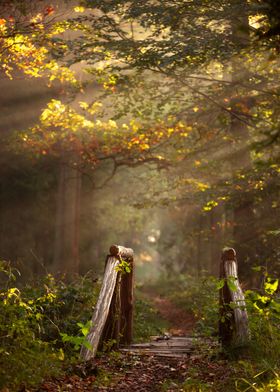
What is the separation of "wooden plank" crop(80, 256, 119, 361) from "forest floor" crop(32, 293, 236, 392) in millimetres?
207

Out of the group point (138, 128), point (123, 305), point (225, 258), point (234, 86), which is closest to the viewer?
point (225, 258)

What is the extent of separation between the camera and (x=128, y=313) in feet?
35.0

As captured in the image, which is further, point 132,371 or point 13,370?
point 132,371

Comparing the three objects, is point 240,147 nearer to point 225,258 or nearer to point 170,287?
point 225,258

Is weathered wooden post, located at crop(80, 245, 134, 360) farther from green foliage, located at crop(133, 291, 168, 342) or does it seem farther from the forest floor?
green foliage, located at crop(133, 291, 168, 342)

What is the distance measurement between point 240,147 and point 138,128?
3577 millimetres

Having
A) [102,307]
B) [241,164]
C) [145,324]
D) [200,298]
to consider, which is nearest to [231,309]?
[102,307]

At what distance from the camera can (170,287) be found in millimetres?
32188

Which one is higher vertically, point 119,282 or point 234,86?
point 234,86

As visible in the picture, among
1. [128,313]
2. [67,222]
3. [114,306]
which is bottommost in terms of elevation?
[128,313]

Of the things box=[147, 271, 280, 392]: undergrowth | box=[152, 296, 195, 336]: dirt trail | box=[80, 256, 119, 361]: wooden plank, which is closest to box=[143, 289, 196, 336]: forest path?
box=[152, 296, 195, 336]: dirt trail

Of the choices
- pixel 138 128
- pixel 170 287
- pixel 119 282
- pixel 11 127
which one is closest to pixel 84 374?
pixel 119 282

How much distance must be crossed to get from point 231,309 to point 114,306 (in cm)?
203

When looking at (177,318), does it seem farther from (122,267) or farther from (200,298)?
(122,267)
